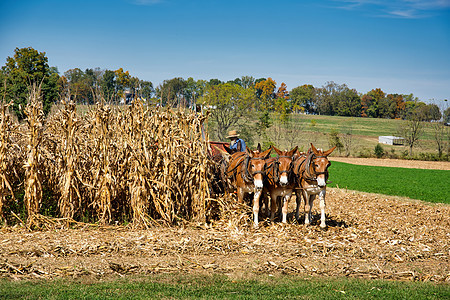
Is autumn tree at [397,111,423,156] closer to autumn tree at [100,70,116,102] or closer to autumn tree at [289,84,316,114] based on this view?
autumn tree at [100,70,116,102]

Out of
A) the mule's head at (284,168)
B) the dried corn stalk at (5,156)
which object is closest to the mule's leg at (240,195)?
the mule's head at (284,168)

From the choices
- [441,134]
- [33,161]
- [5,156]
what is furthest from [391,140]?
[5,156]

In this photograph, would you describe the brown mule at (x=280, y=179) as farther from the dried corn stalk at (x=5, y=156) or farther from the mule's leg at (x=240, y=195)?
the dried corn stalk at (x=5, y=156)

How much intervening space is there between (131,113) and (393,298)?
625 centimetres

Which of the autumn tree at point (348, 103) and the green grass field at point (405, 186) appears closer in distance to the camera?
the green grass field at point (405, 186)

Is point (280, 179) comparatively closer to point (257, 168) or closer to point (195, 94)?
point (257, 168)

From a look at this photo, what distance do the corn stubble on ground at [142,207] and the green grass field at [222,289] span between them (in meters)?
0.91

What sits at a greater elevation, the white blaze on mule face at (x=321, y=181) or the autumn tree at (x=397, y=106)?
the autumn tree at (x=397, y=106)

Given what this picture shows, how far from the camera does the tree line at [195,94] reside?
9.66 metres

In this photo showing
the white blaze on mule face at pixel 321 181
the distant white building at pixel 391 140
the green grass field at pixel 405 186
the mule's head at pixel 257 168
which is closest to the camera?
the white blaze on mule face at pixel 321 181

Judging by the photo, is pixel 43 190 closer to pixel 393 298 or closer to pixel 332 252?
pixel 332 252

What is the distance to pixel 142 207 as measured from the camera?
8.69m

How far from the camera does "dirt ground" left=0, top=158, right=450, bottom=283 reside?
6.44m

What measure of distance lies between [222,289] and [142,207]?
11.6ft
